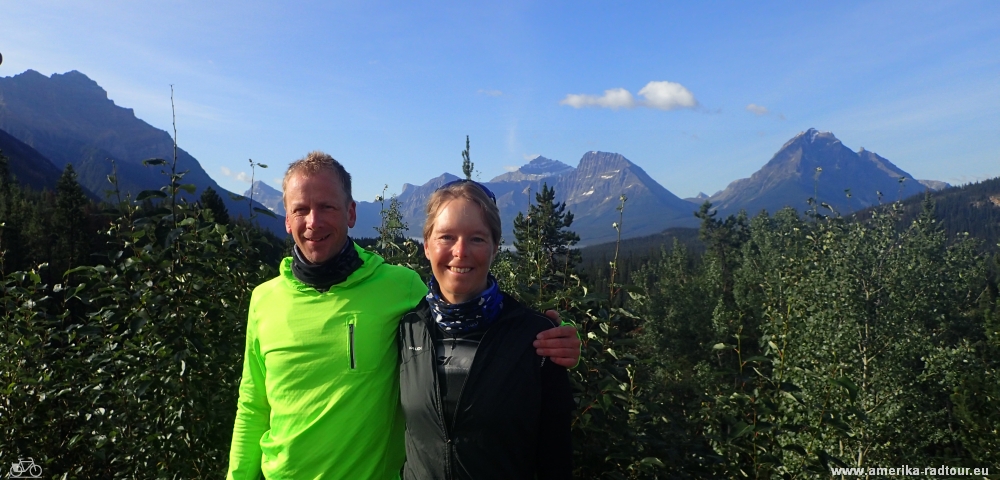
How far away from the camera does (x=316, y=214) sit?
2.53 metres

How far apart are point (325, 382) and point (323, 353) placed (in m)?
0.13

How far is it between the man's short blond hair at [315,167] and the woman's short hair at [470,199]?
2.02ft

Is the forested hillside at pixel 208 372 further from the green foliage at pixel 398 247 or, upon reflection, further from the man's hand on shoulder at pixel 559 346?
the man's hand on shoulder at pixel 559 346

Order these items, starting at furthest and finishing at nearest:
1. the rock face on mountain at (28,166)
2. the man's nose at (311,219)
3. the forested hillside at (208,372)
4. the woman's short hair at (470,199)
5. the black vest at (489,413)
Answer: the rock face on mountain at (28,166) → the forested hillside at (208,372) → the man's nose at (311,219) → the woman's short hair at (470,199) → the black vest at (489,413)

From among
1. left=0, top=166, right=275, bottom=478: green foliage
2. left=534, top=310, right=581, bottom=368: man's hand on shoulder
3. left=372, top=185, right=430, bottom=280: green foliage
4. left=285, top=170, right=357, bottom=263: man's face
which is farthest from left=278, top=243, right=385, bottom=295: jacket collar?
left=372, top=185, right=430, bottom=280: green foliage

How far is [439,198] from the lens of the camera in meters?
2.28

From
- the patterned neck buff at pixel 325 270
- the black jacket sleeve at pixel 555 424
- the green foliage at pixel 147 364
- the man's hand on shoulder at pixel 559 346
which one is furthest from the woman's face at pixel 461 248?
the green foliage at pixel 147 364

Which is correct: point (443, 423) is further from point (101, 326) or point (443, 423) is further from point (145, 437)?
point (101, 326)

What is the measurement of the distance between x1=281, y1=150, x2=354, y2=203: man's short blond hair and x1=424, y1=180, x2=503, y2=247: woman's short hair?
24.2 inches

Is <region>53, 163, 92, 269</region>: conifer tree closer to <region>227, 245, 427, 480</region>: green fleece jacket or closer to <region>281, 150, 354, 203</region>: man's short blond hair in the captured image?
<region>227, 245, 427, 480</region>: green fleece jacket

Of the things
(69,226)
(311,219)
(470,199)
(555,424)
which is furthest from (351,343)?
(69,226)

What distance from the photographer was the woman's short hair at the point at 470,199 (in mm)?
2234

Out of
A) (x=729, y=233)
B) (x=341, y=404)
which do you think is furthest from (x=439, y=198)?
(x=729, y=233)

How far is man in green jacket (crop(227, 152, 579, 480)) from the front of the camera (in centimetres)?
240
